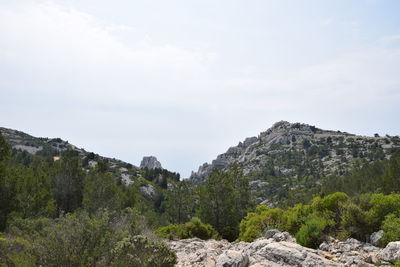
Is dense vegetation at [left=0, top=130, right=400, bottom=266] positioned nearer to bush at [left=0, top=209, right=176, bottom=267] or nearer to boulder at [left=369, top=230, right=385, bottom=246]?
→ bush at [left=0, top=209, right=176, bottom=267]

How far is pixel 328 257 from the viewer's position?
1102cm

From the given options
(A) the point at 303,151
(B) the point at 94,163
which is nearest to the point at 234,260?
(B) the point at 94,163

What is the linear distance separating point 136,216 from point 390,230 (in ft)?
40.7

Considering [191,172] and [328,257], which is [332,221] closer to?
[328,257]

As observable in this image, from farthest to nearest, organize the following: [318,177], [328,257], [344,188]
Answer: [318,177]
[344,188]
[328,257]

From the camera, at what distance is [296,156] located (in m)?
151

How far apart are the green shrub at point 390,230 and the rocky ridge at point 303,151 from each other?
103188 mm

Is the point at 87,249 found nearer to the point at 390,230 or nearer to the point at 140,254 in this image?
the point at 140,254

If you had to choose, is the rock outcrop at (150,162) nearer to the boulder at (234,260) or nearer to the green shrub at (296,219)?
the green shrub at (296,219)

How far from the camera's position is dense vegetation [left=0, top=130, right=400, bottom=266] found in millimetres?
10266

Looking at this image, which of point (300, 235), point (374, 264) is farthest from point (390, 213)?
point (374, 264)

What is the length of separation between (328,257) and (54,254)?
9.14 meters

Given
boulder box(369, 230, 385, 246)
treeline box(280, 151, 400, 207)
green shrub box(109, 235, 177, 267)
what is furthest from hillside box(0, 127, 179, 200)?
boulder box(369, 230, 385, 246)

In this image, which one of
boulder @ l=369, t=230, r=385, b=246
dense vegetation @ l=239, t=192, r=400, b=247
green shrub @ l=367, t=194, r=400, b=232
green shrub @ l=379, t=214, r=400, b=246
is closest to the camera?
green shrub @ l=379, t=214, r=400, b=246
